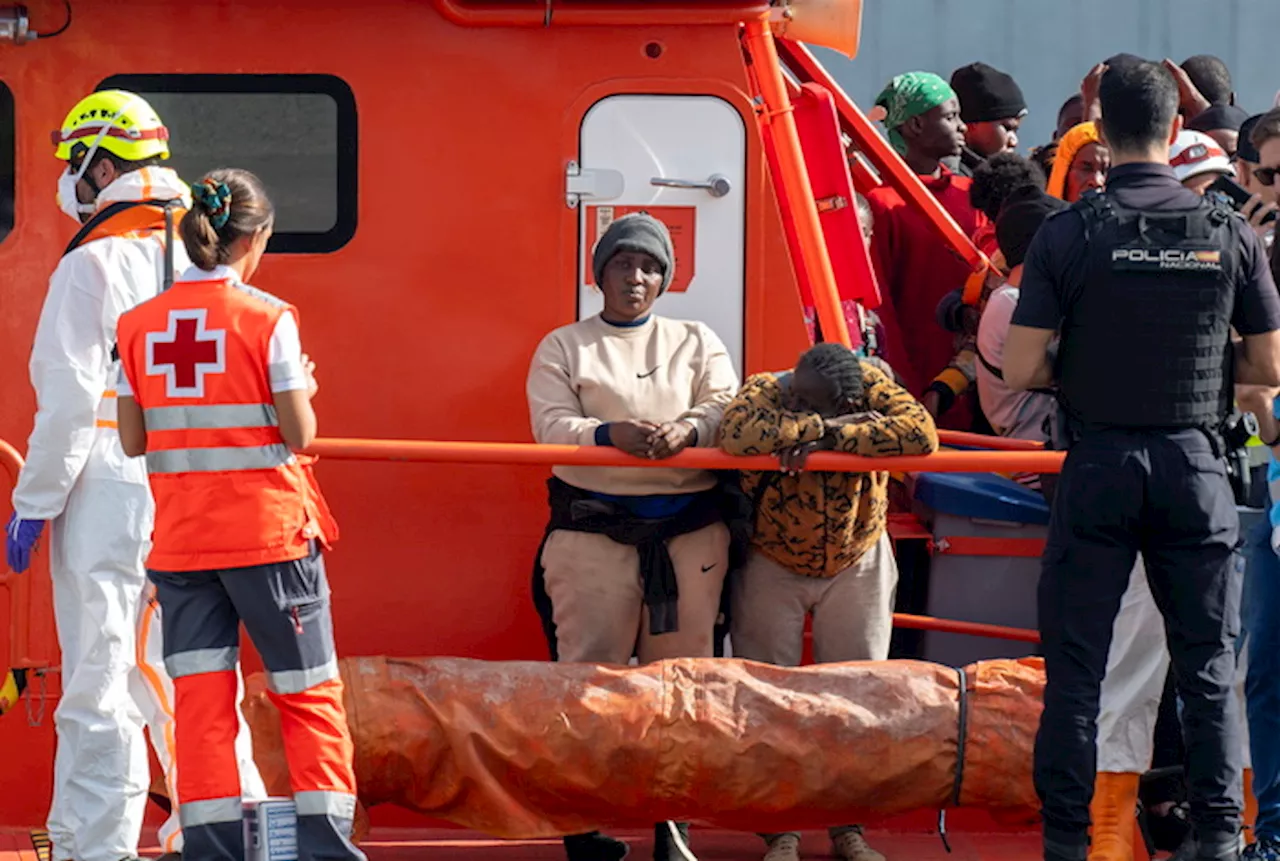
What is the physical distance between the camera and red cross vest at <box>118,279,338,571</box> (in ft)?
Result: 16.0

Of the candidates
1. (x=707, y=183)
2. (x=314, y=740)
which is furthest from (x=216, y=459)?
(x=707, y=183)

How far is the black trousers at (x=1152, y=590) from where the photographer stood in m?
4.81

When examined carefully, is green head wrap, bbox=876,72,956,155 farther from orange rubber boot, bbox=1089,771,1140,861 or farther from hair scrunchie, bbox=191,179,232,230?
hair scrunchie, bbox=191,179,232,230

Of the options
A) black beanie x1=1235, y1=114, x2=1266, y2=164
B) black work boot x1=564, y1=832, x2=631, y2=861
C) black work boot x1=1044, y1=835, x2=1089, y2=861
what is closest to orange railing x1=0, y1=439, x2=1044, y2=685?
black work boot x1=1044, y1=835, x2=1089, y2=861

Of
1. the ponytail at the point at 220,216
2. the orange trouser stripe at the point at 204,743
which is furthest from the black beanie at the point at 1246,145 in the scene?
the orange trouser stripe at the point at 204,743

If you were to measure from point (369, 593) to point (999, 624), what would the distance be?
5.91 feet

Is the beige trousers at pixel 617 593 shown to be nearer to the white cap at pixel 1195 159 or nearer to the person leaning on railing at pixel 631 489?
the person leaning on railing at pixel 631 489

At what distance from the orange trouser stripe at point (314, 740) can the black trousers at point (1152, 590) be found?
64.2 inches

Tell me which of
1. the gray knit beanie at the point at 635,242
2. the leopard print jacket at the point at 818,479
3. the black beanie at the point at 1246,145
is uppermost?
the black beanie at the point at 1246,145

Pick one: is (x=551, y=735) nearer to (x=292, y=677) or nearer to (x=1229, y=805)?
(x=292, y=677)

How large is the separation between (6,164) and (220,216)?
3.79 ft

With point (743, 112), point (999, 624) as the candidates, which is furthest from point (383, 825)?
point (743, 112)

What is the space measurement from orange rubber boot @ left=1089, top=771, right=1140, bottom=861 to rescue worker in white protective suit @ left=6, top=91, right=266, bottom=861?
2141mm

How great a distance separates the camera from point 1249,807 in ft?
18.8
